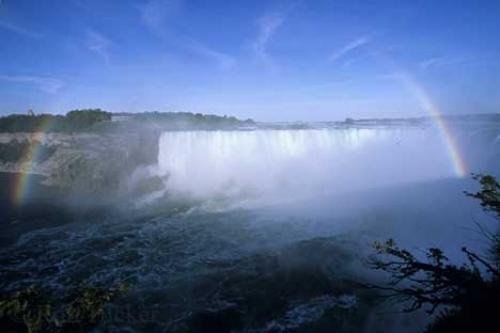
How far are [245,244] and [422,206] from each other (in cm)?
1099

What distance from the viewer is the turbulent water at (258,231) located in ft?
31.4

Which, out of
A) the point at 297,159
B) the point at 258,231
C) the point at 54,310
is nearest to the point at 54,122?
the point at 297,159

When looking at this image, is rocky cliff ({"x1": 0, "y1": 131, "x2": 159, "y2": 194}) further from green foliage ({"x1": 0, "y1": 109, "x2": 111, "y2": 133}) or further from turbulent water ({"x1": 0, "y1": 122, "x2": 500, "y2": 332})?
turbulent water ({"x1": 0, "y1": 122, "x2": 500, "y2": 332})

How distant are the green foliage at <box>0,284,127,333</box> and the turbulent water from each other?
88cm

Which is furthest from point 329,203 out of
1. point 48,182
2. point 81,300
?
point 48,182

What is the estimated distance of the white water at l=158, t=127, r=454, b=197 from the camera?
94.1 ft

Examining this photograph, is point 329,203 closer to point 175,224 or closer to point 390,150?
point 175,224

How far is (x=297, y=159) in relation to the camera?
3136 centimetres

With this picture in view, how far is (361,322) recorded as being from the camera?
875cm

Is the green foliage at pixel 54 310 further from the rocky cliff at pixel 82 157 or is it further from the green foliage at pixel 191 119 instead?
the green foliage at pixel 191 119

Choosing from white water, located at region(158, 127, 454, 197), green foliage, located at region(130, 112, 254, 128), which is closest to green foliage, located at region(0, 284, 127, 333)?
white water, located at region(158, 127, 454, 197)

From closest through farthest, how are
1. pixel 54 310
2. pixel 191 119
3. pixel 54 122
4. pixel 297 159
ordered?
pixel 54 310
pixel 297 159
pixel 54 122
pixel 191 119

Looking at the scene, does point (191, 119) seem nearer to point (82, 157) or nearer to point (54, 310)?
point (82, 157)

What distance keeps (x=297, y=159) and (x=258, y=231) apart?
16173 mm
